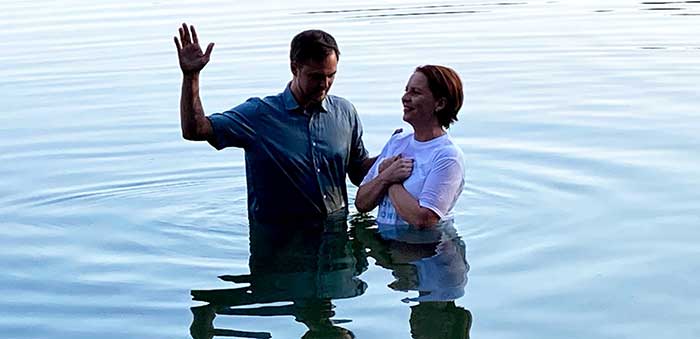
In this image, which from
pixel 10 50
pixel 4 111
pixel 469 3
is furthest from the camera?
pixel 469 3

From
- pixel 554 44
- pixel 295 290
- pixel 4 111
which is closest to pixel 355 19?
pixel 554 44

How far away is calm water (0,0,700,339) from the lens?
7.65 meters

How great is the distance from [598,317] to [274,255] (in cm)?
232

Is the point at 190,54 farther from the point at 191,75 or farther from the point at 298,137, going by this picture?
the point at 298,137

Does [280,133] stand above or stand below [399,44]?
below

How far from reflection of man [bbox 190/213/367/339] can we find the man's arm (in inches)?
37.9

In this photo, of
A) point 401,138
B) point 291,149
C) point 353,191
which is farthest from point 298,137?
point 353,191

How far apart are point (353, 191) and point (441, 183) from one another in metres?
2.35

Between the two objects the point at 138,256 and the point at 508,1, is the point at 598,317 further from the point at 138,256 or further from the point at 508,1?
the point at 508,1

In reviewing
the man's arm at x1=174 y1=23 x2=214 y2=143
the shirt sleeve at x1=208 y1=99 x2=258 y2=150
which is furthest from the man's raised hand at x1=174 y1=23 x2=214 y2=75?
the shirt sleeve at x1=208 y1=99 x2=258 y2=150

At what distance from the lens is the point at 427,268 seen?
8.40 m

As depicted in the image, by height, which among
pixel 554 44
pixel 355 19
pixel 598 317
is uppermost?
pixel 355 19

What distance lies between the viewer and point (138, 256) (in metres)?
9.02

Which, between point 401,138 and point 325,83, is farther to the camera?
point 401,138
